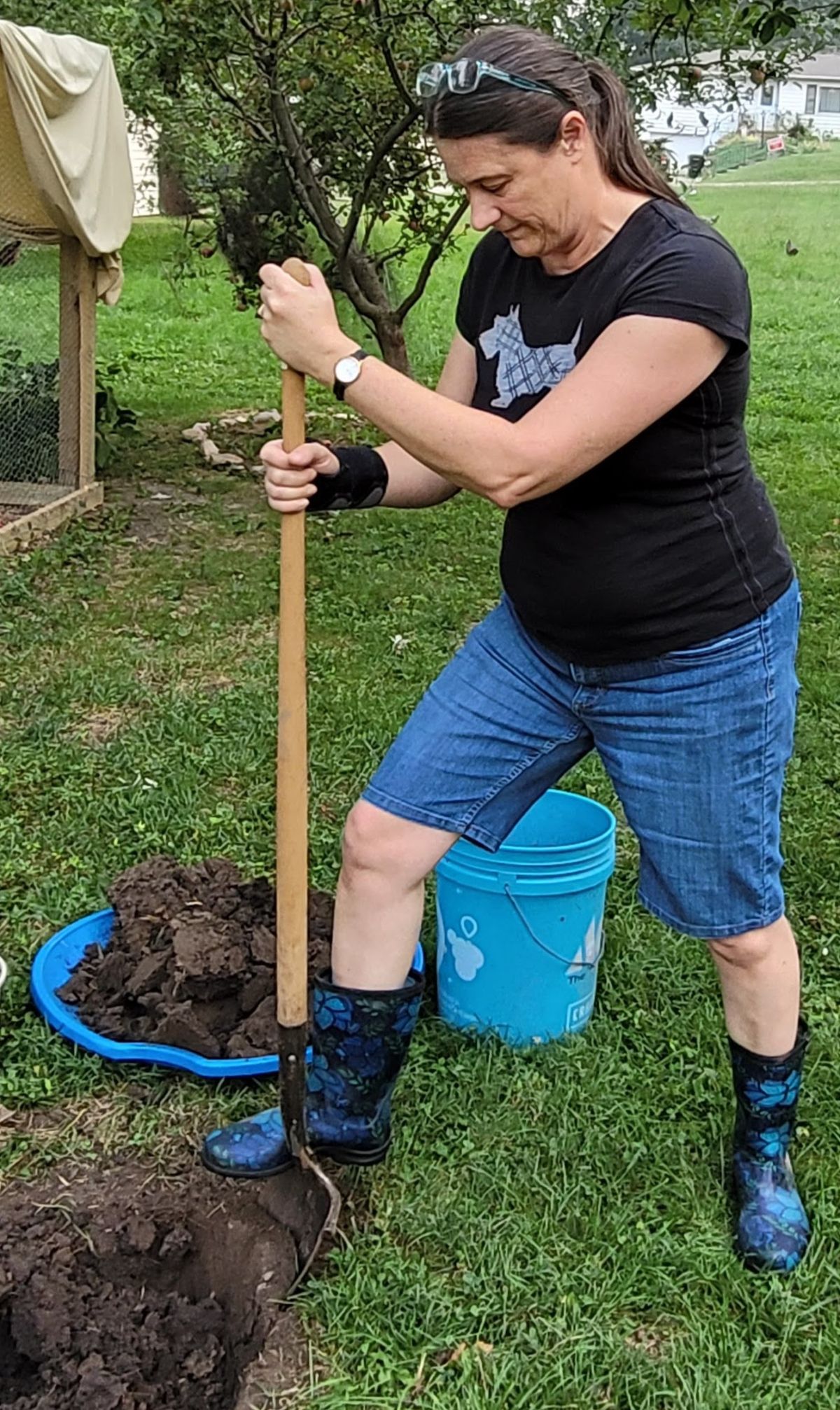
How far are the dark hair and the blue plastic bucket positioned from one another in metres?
1.35

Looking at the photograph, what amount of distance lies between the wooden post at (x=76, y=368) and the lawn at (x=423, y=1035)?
286mm

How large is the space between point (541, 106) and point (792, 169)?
3889cm

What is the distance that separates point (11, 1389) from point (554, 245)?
1.96 meters

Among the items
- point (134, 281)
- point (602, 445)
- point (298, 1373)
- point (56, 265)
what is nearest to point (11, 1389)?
point (298, 1373)

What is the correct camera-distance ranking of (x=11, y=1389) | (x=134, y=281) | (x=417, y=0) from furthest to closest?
(x=134, y=281) → (x=417, y=0) → (x=11, y=1389)

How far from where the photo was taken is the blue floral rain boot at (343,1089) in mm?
2467

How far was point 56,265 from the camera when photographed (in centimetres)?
723

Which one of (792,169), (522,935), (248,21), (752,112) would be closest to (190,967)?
(522,935)

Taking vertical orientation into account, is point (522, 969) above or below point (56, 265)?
below

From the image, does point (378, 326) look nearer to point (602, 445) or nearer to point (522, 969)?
point (522, 969)

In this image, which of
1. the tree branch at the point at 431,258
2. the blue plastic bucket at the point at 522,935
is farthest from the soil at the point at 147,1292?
the tree branch at the point at 431,258

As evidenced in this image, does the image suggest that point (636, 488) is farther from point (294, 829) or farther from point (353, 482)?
point (294, 829)

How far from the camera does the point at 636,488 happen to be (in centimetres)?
214

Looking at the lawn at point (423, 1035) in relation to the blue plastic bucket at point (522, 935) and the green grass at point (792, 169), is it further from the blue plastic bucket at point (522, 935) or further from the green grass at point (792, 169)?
the green grass at point (792, 169)
